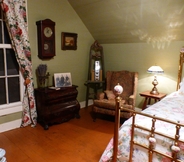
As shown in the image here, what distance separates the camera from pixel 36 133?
9.50 ft

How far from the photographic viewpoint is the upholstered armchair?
10.5 ft

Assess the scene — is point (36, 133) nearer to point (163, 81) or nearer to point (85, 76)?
point (85, 76)

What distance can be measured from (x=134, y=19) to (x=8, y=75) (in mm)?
2363

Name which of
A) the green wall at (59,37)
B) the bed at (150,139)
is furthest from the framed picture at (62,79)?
the bed at (150,139)

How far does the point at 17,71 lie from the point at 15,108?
24.9 inches

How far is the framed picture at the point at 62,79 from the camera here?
3.44 metres

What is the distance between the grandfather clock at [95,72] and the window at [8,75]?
4.95ft

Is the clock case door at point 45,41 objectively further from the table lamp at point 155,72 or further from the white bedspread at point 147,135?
the white bedspread at point 147,135

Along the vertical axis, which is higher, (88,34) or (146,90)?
(88,34)

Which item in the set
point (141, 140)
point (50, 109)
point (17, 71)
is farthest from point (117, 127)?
point (17, 71)

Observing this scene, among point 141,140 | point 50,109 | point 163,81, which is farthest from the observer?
point 163,81

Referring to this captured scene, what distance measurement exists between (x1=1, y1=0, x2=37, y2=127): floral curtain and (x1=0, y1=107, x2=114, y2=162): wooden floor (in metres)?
0.28

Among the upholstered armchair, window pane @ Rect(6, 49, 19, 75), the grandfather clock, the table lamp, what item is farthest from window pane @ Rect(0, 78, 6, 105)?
the table lamp

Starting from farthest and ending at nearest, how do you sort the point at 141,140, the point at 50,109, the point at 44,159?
the point at 50,109
the point at 44,159
the point at 141,140
